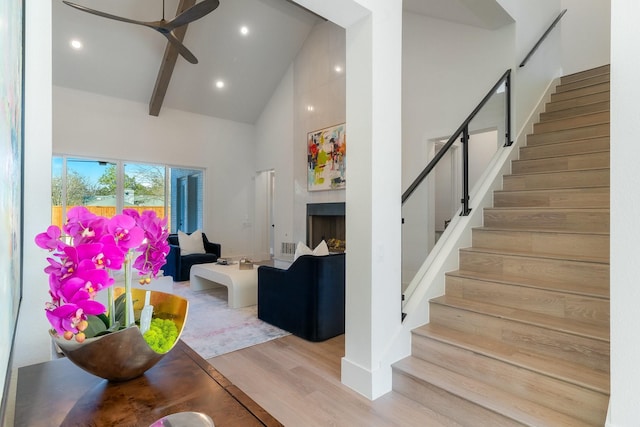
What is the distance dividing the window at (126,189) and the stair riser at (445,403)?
20.2 ft

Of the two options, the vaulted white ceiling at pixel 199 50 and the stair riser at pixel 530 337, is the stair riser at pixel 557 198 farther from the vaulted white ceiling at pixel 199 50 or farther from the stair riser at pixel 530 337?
the vaulted white ceiling at pixel 199 50

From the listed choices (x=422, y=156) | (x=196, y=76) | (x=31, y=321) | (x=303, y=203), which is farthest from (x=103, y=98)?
(x=31, y=321)

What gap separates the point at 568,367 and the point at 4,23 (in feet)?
8.89

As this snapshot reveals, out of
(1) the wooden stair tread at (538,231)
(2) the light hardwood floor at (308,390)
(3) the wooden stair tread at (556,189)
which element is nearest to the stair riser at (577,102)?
(3) the wooden stair tread at (556,189)

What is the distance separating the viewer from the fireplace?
686cm

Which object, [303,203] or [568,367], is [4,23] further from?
[303,203]

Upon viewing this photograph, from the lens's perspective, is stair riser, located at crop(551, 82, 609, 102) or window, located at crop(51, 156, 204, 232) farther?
window, located at crop(51, 156, 204, 232)

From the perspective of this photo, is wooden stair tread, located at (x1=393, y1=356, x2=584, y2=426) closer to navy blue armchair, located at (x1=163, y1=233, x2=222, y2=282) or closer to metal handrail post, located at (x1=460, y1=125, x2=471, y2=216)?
metal handrail post, located at (x1=460, y1=125, x2=471, y2=216)

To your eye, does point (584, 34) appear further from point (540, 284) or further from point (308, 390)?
point (308, 390)

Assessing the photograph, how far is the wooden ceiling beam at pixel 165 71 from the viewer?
19.5 ft

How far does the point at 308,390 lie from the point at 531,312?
1695mm

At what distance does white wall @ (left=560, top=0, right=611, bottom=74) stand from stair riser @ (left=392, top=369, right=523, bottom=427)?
20.3ft

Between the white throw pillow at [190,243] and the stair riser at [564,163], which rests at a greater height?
the stair riser at [564,163]

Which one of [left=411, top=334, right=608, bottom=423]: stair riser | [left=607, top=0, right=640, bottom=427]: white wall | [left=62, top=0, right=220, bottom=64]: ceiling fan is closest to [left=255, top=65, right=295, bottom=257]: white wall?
[left=62, top=0, right=220, bottom=64]: ceiling fan
